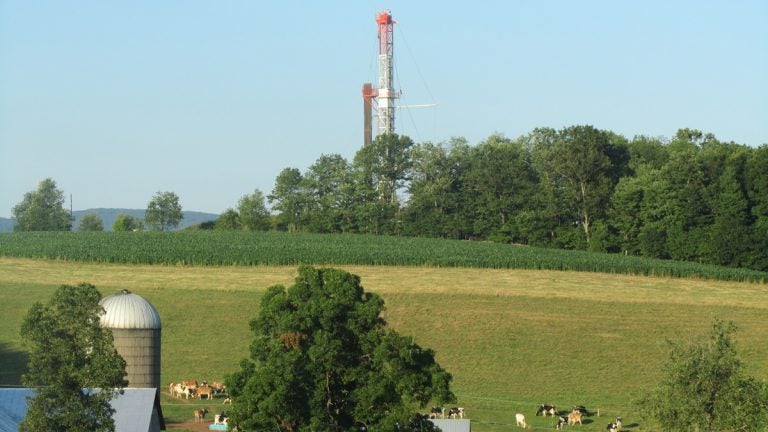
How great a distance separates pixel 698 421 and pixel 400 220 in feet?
372

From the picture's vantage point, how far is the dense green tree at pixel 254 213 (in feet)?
542

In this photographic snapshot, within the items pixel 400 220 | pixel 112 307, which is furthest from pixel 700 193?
pixel 112 307

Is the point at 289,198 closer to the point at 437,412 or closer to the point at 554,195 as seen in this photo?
the point at 554,195

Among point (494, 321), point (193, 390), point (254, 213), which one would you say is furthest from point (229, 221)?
point (193, 390)

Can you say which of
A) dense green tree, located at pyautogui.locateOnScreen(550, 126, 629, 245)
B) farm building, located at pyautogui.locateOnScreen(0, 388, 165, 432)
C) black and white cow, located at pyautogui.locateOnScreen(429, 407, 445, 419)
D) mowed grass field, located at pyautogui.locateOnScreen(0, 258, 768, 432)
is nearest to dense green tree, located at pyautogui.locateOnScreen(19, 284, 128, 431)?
farm building, located at pyautogui.locateOnScreen(0, 388, 165, 432)

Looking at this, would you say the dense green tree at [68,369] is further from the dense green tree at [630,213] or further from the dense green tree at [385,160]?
the dense green tree at [385,160]

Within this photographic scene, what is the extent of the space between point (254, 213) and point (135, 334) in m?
122

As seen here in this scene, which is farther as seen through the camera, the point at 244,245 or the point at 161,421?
the point at 244,245

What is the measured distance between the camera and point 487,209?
153750 millimetres

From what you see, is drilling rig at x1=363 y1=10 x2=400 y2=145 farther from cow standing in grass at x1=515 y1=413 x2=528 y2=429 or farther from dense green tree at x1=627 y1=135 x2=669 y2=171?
cow standing in grass at x1=515 y1=413 x2=528 y2=429

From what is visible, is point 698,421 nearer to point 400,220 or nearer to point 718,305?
point 718,305

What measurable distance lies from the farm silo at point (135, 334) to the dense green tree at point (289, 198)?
107 meters

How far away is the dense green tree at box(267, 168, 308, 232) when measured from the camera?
163 meters

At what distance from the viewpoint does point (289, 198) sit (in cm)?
16362
